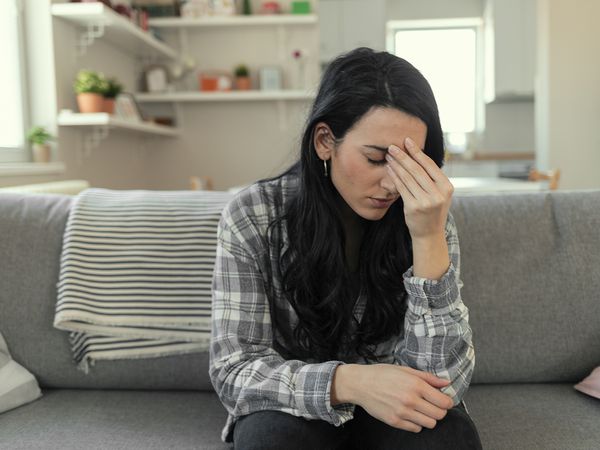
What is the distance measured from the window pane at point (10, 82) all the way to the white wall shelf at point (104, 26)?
22 cm

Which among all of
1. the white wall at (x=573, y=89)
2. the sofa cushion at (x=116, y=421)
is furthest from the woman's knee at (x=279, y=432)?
the white wall at (x=573, y=89)

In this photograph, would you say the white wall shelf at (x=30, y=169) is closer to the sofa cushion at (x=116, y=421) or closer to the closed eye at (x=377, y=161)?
the sofa cushion at (x=116, y=421)

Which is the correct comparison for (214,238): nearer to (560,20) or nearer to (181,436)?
(181,436)

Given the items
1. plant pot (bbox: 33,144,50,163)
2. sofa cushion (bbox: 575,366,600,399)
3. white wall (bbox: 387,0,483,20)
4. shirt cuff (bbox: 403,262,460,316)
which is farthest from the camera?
white wall (bbox: 387,0,483,20)

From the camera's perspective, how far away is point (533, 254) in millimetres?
1486

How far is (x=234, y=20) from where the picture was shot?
4371mm

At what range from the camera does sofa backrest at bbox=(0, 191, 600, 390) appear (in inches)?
57.4

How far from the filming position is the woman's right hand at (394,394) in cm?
101

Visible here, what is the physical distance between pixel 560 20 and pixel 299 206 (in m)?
4.28

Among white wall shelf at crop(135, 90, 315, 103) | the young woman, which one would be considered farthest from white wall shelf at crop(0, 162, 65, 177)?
the young woman

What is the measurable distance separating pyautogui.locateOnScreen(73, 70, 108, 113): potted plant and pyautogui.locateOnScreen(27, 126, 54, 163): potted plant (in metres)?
0.25

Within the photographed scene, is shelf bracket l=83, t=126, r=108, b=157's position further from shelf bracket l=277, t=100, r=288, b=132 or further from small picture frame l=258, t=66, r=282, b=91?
shelf bracket l=277, t=100, r=288, b=132

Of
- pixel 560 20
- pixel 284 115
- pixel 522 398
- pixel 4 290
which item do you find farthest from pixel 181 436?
pixel 560 20

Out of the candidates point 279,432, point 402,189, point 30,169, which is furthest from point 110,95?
point 279,432
